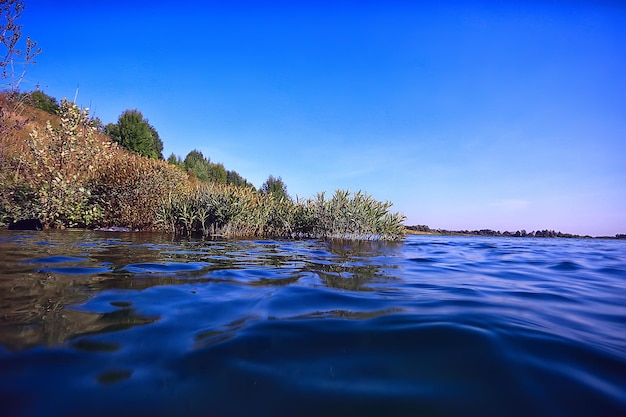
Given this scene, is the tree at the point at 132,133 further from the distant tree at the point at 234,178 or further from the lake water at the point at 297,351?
the lake water at the point at 297,351

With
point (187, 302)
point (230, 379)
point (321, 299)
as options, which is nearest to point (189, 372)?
point (230, 379)

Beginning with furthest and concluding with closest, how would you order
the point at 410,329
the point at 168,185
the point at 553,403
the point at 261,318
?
the point at 168,185, the point at 261,318, the point at 410,329, the point at 553,403

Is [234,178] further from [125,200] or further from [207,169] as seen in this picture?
[125,200]

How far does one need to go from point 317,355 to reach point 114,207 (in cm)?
1610

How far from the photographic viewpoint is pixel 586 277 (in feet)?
16.8

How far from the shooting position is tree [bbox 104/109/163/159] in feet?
101

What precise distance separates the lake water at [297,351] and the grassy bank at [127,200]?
992 cm

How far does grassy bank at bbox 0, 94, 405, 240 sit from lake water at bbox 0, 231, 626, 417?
992cm

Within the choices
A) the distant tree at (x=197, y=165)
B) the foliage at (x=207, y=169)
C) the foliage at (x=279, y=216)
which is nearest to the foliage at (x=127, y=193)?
the foliage at (x=279, y=216)

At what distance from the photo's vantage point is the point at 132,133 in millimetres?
31188

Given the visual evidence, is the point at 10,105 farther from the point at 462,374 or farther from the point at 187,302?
the point at 462,374

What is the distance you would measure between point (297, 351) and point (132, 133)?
35.4m

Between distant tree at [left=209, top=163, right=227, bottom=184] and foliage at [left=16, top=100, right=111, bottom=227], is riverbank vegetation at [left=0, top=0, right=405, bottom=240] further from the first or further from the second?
distant tree at [left=209, top=163, right=227, bottom=184]

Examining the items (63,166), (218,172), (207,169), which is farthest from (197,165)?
(63,166)
